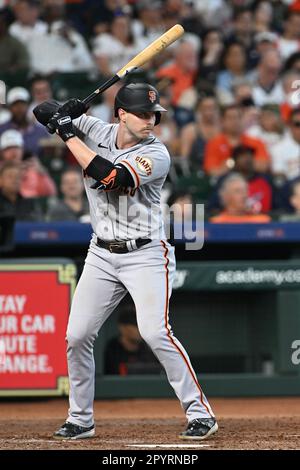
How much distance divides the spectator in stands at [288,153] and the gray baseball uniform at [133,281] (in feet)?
15.1

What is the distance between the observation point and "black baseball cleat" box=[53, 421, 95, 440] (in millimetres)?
5461

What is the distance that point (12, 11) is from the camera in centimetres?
1124

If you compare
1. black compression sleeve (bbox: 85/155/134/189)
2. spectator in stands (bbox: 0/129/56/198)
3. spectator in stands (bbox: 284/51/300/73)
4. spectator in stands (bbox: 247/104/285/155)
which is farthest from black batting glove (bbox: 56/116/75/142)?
spectator in stands (bbox: 284/51/300/73)

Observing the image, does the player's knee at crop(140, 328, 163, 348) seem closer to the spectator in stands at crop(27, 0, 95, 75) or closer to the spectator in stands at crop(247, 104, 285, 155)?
the spectator in stands at crop(247, 104, 285, 155)

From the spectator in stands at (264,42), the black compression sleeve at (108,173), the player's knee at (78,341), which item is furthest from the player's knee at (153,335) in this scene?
the spectator in stands at (264,42)

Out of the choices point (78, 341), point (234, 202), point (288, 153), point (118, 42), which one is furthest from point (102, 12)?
point (78, 341)

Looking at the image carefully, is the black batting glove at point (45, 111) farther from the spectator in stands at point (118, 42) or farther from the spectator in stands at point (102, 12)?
the spectator in stands at point (102, 12)

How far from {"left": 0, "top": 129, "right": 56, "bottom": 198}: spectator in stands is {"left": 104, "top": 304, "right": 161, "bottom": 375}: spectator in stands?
6.07ft

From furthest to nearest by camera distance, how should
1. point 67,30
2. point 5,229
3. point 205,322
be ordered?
point 67,30, point 205,322, point 5,229

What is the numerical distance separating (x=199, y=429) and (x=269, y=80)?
678cm

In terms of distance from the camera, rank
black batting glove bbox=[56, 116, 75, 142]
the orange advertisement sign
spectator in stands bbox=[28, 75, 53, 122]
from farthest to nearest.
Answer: spectator in stands bbox=[28, 75, 53, 122] → the orange advertisement sign → black batting glove bbox=[56, 116, 75, 142]

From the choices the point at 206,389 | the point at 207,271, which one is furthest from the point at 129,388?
the point at 207,271

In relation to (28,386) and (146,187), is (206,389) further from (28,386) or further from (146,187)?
(146,187)

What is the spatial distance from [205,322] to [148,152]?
2.70 metres
